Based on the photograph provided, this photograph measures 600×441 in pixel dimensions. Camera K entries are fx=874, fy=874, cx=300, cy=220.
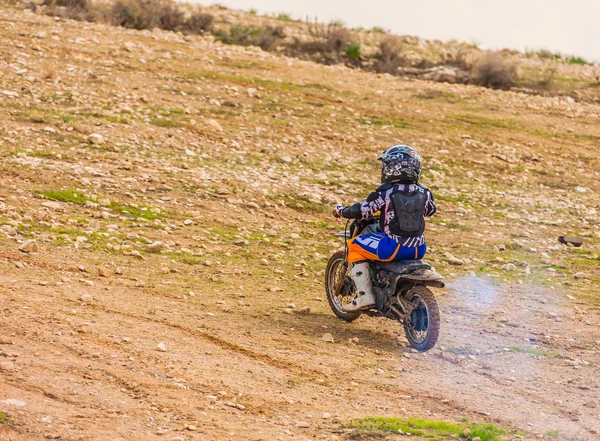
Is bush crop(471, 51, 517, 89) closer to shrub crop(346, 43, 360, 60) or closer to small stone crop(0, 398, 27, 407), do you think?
shrub crop(346, 43, 360, 60)

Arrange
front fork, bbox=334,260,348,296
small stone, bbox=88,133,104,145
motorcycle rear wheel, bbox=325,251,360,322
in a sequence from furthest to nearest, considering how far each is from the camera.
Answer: small stone, bbox=88,133,104,145
front fork, bbox=334,260,348,296
motorcycle rear wheel, bbox=325,251,360,322

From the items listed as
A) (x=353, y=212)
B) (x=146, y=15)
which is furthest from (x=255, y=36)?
(x=353, y=212)

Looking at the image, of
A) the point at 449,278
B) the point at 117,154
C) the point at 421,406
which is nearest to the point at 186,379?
the point at 421,406

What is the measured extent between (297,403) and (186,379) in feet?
3.22

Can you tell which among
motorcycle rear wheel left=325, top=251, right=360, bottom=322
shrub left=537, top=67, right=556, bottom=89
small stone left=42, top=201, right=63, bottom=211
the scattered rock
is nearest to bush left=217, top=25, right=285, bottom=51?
shrub left=537, top=67, right=556, bottom=89

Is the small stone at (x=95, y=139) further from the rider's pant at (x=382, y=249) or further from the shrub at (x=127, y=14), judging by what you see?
the shrub at (x=127, y=14)

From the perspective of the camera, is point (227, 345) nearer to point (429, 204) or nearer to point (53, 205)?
point (429, 204)

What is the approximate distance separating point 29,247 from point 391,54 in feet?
67.4

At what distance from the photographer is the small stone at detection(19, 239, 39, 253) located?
34.8 ft

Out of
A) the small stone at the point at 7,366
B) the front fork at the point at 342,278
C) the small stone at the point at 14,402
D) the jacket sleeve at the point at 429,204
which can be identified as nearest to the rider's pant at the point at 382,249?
the jacket sleeve at the point at 429,204

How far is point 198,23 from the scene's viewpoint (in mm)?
28906

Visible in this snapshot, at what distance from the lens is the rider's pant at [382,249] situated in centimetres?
968

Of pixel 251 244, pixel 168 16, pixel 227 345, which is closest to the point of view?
pixel 227 345

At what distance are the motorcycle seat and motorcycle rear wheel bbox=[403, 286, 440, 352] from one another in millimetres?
215
